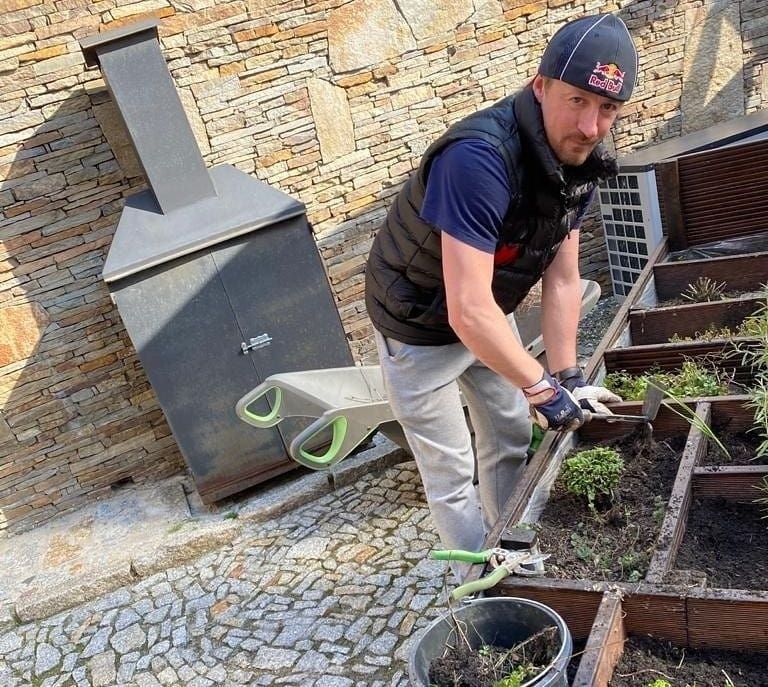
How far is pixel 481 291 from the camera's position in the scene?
238 centimetres

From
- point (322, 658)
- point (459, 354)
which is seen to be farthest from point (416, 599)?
point (459, 354)

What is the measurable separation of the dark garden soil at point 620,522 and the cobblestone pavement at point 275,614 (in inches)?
49.5

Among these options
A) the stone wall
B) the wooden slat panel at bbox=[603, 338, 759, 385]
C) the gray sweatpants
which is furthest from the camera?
the stone wall

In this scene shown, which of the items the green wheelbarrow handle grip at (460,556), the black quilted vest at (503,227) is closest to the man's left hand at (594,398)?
the black quilted vest at (503,227)

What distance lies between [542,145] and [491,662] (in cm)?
149

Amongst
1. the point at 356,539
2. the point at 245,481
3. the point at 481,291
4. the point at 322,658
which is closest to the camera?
the point at 481,291

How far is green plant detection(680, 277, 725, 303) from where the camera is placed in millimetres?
3916

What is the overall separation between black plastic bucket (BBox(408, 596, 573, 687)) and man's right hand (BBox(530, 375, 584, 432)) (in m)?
0.79

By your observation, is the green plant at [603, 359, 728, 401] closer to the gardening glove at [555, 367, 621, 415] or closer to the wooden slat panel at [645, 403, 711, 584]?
the gardening glove at [555, 367, 621, 415]

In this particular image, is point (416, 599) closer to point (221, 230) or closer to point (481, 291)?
point (481, 291)

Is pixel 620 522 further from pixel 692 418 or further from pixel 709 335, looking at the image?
pixel 709 335

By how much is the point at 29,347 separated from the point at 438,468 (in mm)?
3419

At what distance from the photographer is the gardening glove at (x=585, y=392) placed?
2865 mm

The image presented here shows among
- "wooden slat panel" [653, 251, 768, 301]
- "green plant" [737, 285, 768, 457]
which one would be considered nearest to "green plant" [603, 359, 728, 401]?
"green plant" [737, 285, 768, 457]
